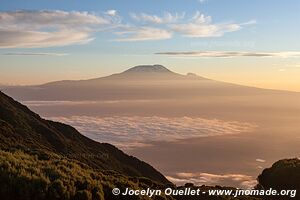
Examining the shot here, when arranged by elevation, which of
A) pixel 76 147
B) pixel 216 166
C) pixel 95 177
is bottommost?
pixel 216 166

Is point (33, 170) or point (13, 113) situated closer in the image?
point (33, 170)

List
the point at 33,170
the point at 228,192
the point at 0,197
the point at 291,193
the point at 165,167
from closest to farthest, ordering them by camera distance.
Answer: the point at 0,197
the point at 33,170
the point at 228,192
the point at 291,193
the point at 165,167

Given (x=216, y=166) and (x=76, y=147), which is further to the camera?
(x=216, y=166)

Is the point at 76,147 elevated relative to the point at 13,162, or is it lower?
lower

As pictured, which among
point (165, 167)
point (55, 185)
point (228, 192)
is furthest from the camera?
point (165, 167)

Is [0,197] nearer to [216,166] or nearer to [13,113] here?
[13,113]

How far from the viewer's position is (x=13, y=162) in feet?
59.5

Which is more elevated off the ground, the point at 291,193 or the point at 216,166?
the point at 291,193

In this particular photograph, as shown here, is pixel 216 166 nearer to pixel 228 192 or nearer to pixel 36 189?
pixel 228 192

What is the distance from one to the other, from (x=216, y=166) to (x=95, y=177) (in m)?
161

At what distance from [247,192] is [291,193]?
165 inches

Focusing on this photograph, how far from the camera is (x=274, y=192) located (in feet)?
106

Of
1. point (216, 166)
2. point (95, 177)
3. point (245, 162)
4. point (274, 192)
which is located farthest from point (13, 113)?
point (245, 162)

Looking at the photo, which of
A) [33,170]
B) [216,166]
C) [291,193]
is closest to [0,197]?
[33,170]
